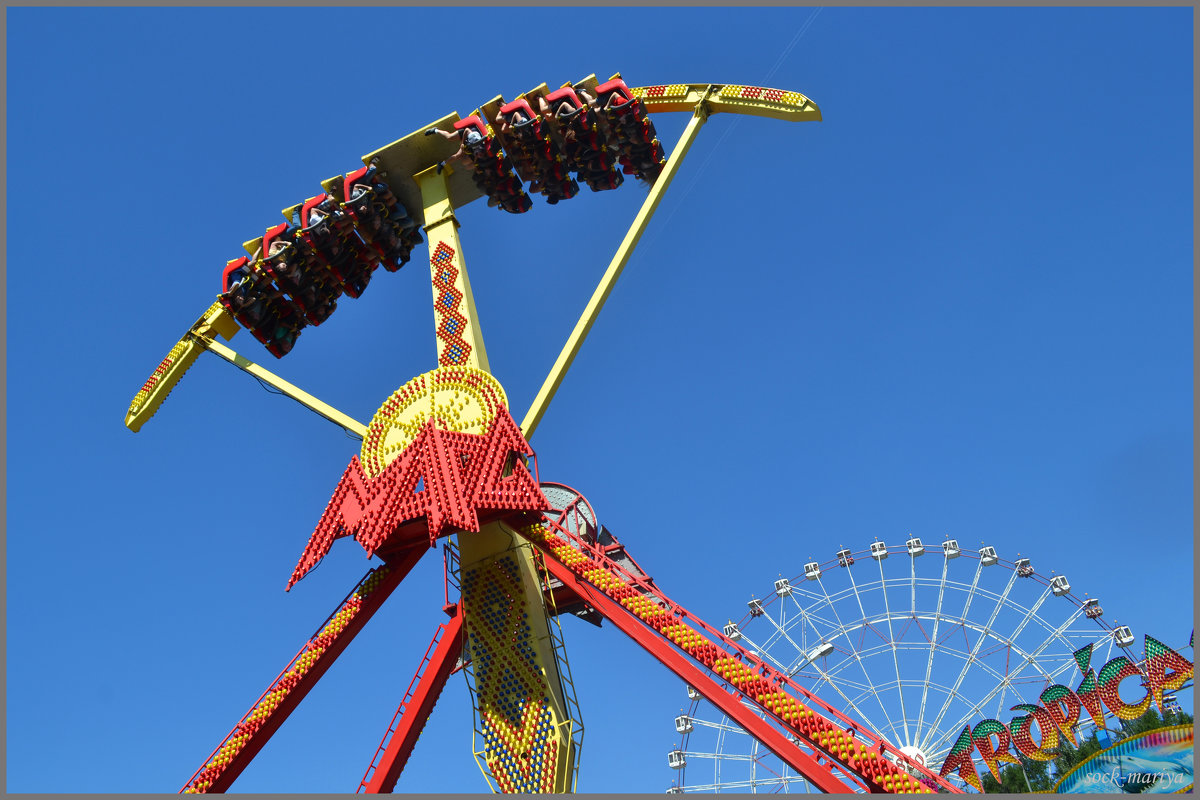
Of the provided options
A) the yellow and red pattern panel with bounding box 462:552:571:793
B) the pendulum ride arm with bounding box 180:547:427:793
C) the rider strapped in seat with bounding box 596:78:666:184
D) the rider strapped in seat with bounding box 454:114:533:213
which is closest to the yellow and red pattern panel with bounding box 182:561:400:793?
the pendulum ride arm with bounding box 180:547:427:793

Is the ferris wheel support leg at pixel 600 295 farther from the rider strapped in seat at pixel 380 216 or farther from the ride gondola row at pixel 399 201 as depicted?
the rider strapped in seat at pixel 380 216

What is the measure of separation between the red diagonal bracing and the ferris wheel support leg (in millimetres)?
1792

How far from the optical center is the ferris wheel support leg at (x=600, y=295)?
1369cm

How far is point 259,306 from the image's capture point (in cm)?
1658

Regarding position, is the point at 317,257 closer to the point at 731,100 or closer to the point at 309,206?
the point at 309,206

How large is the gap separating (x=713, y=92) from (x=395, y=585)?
29.0 ft

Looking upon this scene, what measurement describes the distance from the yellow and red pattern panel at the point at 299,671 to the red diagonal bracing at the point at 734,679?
2442 millimetres

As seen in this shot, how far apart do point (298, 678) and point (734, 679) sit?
600 centimetres

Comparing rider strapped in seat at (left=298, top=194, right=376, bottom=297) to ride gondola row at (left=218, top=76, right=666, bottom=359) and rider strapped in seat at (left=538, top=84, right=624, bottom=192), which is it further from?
rider strapped in seat at (left=538, top=84, right=624, bottom=192)

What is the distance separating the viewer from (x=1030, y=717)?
23547mm

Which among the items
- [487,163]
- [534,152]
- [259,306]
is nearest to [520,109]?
[534,152]

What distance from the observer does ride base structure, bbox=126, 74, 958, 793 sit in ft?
36.1

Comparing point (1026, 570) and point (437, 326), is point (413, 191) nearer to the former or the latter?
point (437, 326)

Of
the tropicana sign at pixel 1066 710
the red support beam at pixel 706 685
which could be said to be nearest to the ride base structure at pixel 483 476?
the red support beam at pixel 706 685
